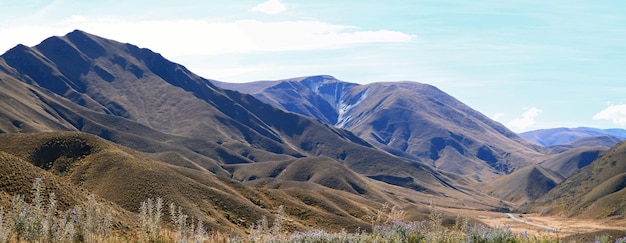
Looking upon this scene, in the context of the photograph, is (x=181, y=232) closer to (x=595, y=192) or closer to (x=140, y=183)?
(x=140, y=183)

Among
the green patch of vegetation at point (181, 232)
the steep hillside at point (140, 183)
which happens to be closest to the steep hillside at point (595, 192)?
the steep hillside at point (140, 183)

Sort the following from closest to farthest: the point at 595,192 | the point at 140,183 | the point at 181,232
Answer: the point at 181,232 < the point at 140,183 < the point at 595,192

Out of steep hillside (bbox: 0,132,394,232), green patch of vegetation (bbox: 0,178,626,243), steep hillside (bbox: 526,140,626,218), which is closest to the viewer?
green patch of vegetation (bbox: 0,178,626,243)

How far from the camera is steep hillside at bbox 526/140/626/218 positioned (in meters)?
134

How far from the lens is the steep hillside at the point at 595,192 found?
13350cm

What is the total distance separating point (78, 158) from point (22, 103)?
13195 centimetres

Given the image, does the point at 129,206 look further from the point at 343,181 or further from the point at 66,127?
the point at 66,127

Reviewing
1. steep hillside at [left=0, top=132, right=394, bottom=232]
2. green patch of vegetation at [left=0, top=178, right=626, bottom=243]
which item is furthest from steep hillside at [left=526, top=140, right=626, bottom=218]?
green patch of vegetation at [left=0, top=178, right=626, bottom=243]

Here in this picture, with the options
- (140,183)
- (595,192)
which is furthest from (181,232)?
(595,192)

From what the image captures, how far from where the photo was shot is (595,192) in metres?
150

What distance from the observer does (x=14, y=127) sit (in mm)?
158375

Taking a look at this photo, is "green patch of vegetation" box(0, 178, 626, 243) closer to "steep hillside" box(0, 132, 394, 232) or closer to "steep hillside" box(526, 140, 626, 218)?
"steep hillside" box(0, 132, 394, 232)

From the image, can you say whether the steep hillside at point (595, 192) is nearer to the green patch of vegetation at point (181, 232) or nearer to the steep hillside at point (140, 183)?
the steep hillside at point (140, 183)

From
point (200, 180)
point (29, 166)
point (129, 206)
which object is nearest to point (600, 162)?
point (200, 180)
